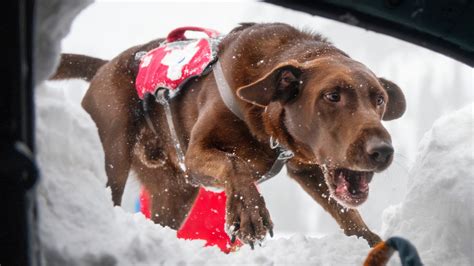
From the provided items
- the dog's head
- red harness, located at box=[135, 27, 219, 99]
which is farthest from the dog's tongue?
red harness, located at box=[135, 27, 219, 99]

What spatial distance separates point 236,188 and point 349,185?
0.56 metres

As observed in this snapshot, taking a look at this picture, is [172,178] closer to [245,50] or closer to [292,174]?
[292,174]

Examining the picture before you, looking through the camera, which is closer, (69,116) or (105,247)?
(105,247)

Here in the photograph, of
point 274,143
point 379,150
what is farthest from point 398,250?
point 274,143

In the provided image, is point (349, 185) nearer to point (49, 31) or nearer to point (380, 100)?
point (380, 100)

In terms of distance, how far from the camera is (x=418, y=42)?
2246 millimetres

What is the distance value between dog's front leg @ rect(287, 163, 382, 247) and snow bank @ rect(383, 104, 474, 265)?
173 mm

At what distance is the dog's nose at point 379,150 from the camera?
8.04 feet

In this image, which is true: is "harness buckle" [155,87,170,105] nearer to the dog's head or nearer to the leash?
the dog's head

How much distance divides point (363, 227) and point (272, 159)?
25.9 inches

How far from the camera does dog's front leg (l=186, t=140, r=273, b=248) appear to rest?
249cm

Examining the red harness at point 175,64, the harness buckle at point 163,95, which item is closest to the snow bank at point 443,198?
the red harness at point 175,64

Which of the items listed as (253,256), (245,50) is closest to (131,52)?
(245,50)

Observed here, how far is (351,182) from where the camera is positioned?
2.78 m
